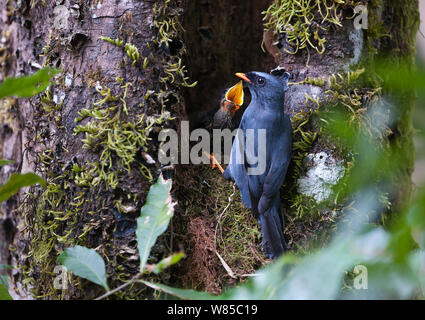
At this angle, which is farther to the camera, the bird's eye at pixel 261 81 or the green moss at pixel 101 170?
the bird's eye at pixel 261 81

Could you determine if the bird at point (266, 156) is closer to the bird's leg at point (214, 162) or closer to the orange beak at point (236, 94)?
the bird's leg at point (214, 162)

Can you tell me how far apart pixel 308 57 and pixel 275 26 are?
15.8 inches

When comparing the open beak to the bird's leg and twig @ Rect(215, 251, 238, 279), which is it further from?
twig @ Rect(215, 251, 238, 279)

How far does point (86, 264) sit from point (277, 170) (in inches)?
64.9

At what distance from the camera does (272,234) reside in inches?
114

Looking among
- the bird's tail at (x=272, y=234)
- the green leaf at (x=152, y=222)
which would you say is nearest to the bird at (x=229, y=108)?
the bird's tail at (x=272, y=234)

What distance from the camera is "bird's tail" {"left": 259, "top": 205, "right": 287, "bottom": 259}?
2.87m

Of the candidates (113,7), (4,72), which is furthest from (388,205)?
(4,72)

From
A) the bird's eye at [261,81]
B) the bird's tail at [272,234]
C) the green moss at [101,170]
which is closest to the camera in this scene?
the green moss at [101,170]

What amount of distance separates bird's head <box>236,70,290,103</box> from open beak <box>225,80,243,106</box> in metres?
0.72

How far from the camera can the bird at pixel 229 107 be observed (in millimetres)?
4246

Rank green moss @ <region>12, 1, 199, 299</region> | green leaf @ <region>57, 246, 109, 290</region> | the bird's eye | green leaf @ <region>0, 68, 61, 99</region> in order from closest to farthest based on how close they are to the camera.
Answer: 1. green leaf @ <region>0, 68, 61, 99</region>
2. green leaf @ <region>57, 246, 109, 290</region>
3. green moss @ <region>12, 1, 199, 299</region>
4. the bird's eye

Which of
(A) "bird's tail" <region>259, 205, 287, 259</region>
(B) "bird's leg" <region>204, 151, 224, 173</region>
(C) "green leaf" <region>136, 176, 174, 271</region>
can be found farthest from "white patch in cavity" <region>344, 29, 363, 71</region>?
(C) "green leaf" <region>136, 176, 174, 271</region>

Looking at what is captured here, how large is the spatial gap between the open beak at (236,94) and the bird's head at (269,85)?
2.35ft
